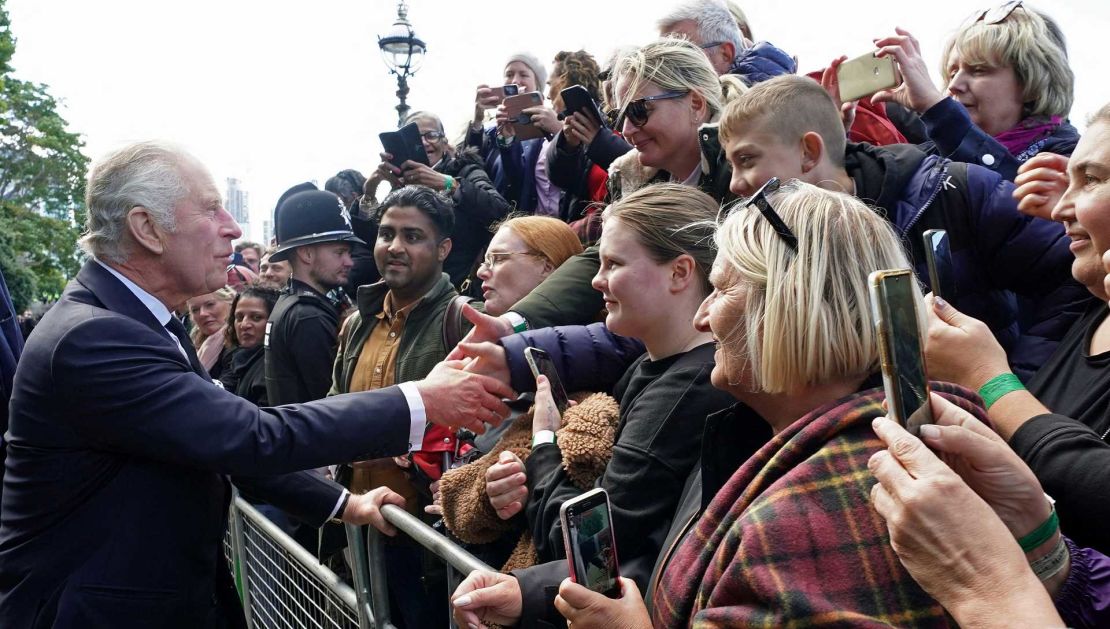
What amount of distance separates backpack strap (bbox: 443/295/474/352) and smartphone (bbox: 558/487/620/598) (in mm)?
2648

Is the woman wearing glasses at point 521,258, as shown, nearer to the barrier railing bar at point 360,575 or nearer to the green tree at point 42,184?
the barrier railing bar at point 360,575

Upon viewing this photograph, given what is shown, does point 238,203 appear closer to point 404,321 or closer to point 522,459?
point 404,321

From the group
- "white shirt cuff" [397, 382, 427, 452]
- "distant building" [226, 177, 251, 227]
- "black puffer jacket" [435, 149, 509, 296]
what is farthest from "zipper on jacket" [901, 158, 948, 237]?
"distant building" [226, 177, 251, 227]

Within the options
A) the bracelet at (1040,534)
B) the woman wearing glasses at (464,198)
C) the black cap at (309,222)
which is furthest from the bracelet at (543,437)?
the black cap at (309,222)

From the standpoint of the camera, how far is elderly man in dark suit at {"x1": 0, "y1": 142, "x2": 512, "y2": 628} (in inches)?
108

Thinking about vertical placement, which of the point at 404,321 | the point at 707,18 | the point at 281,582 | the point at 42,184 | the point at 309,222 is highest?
the point at 707,18

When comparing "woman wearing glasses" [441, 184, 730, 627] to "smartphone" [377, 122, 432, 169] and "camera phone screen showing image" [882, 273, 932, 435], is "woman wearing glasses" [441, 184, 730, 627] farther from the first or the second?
"smartphone" [377, 122, 432, 169]

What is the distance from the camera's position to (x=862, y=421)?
1562 mm

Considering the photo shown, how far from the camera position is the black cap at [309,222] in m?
5.60

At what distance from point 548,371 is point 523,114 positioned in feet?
8.42

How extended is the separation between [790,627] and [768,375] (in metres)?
0.54

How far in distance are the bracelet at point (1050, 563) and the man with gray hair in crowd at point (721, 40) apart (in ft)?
10.4

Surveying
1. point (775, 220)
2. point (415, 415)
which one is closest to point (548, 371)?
point (415, 415)

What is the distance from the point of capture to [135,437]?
109 inches
